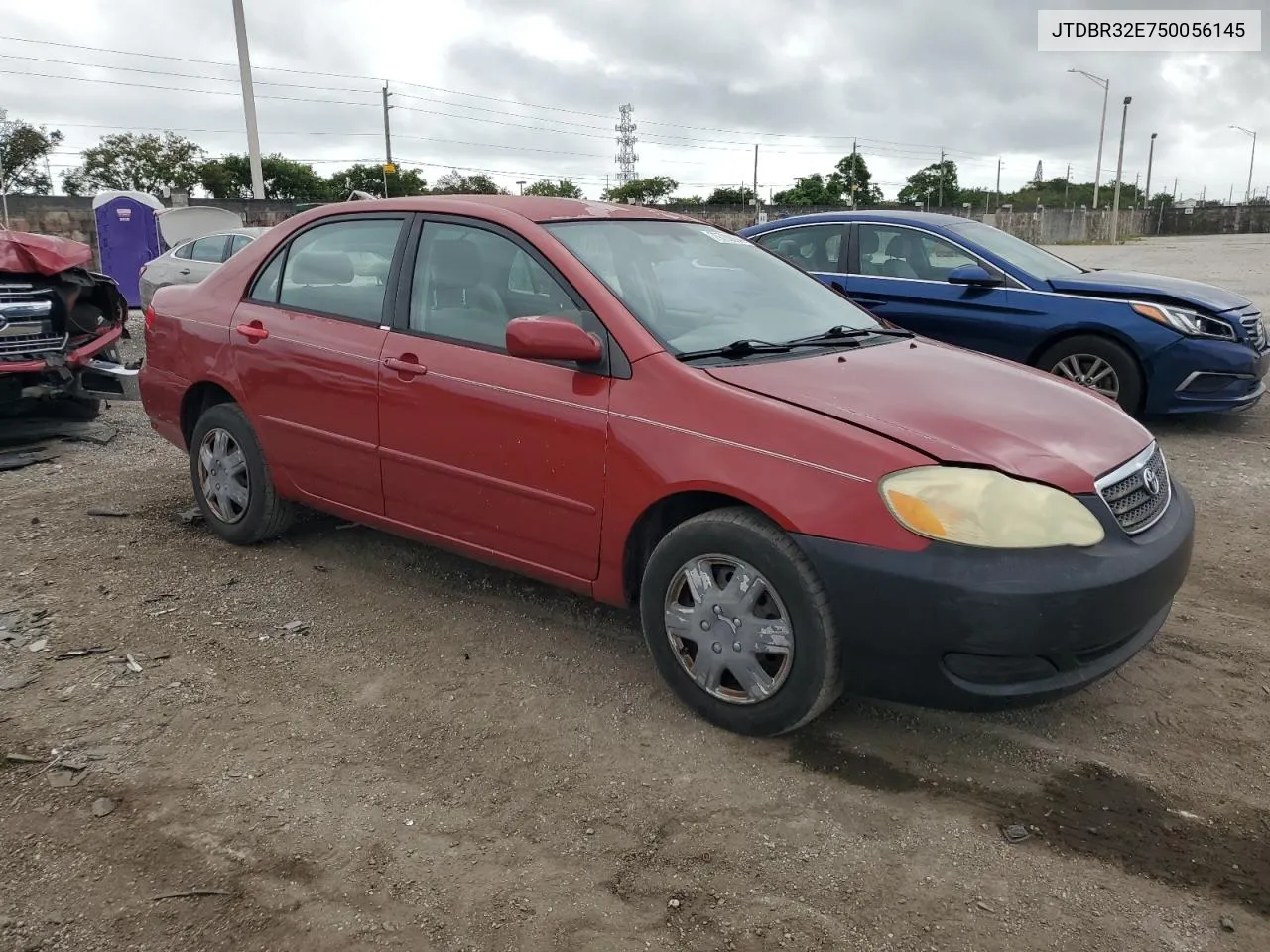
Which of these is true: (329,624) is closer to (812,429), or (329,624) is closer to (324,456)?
(324,456)

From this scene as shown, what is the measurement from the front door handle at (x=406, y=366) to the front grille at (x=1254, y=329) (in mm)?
6189

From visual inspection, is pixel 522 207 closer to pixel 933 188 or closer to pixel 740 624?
pixel 740 624

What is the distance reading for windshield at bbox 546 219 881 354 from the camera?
3441 millimetres

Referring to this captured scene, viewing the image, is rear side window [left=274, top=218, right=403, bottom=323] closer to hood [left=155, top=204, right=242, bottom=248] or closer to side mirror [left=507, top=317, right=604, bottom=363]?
side mirror [left=507, top=317, right=604, bottom=363]

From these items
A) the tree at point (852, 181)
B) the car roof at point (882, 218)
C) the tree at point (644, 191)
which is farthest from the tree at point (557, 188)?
the car roof at point (882, 218)

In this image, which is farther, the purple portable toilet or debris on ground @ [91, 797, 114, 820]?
the purple portable toilet

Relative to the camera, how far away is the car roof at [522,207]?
377cm

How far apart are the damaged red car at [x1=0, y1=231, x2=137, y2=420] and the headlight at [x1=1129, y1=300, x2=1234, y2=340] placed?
7.18 m

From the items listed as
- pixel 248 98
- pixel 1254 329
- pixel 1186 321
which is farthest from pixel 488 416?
pixel 248 98

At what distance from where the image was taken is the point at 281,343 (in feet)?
13.9

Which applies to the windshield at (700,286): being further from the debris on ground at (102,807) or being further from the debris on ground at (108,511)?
the debris on ground at (108,511)

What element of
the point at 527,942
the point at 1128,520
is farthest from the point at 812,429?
the point at 527,942

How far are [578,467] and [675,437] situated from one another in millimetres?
401

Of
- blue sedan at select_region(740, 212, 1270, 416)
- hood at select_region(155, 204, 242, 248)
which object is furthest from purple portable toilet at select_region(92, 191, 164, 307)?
blue sedan at select_region(740, 212, 1270, 416)
